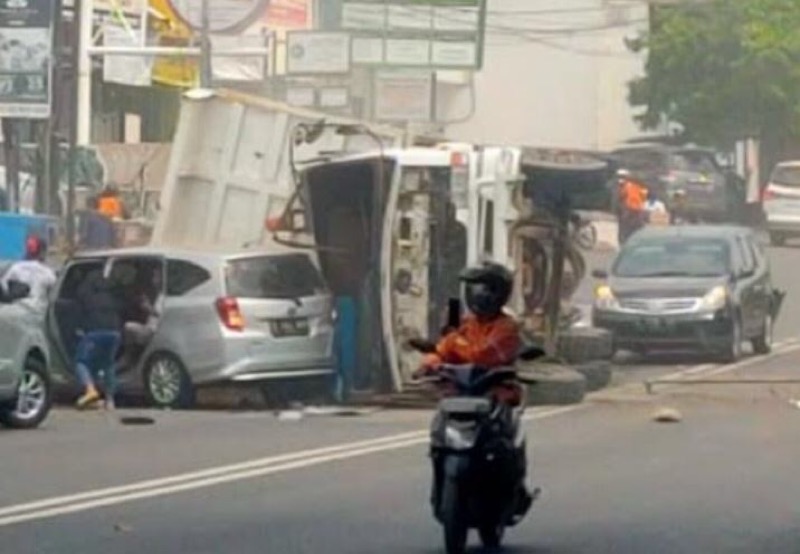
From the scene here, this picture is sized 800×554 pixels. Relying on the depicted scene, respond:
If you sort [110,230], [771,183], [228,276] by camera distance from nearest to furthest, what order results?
[228,276] → [110,230] → [771,183]

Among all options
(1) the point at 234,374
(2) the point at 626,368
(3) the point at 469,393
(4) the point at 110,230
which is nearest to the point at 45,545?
(3) the point at 469,393

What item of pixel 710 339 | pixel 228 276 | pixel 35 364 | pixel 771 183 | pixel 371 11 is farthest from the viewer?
pixel 771 183

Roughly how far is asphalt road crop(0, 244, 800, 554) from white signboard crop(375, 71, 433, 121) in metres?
20.6

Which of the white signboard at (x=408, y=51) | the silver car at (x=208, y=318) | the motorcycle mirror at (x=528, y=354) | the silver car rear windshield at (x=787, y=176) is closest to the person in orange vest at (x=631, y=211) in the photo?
the silver car rear windshield at (x=787, y=176)

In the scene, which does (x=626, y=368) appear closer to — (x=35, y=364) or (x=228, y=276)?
(x=228, y=276)

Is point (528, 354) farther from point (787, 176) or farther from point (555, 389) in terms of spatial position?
point (787, 176)

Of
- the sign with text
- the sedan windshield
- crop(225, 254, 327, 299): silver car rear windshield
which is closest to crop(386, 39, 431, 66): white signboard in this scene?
the sign with text

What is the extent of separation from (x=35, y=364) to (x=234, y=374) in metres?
2.64

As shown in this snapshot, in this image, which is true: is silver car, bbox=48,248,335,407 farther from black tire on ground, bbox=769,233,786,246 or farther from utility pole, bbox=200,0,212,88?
Result: black tire on ground, bbox=769,233,786,246

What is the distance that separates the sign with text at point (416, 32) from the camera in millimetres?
45906

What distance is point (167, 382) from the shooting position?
25.9m

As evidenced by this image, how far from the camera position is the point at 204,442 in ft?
70.9

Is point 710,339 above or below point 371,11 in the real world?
below

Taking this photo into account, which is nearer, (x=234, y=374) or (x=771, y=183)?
(x=234, y=374)
